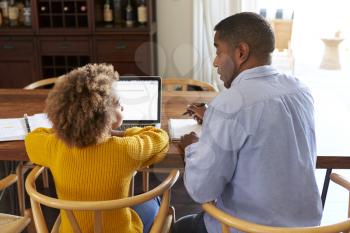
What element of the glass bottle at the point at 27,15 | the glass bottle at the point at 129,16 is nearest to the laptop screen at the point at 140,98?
the glass bottle at the point at 129,16

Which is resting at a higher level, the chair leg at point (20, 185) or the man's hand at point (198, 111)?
the man's hand at point (198, 111)

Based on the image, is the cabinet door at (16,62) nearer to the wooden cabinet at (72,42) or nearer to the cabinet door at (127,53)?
the wooden cabinet at (72,42)

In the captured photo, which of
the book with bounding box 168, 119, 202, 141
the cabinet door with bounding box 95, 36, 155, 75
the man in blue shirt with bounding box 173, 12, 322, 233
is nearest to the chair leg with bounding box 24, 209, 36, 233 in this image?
the book with bounding box 168, 119, 202, 141

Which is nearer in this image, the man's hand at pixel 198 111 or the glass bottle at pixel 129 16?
the man's hand at pixel 198 111

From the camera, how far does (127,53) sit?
12.6 feet

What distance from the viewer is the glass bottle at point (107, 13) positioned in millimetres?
3945

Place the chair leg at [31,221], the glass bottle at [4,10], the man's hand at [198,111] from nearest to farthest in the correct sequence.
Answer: the chair leg at [31,221]
the man's hand at [198,111]
the glass bottle at [4,10]

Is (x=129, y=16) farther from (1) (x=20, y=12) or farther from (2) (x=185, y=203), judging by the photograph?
(2) (x=185, y=203)

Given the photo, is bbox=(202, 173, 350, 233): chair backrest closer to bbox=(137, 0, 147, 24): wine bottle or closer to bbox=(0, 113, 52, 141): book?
bbox=(0, 113, 52, 141): book

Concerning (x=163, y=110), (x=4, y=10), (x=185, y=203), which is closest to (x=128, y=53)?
(x=4, y=10)

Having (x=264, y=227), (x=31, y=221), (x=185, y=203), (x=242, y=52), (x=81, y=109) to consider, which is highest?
(x=242, y=52)

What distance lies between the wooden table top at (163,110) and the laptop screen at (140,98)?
67mm

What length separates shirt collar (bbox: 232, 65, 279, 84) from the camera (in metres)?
1.25

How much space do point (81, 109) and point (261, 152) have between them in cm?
50
